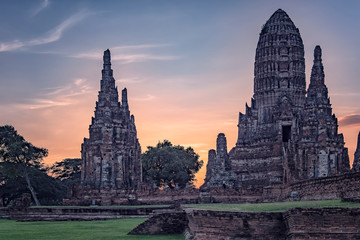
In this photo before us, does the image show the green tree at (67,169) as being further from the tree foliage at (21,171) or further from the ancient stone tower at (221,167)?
the ancient stone tower at (221,167)

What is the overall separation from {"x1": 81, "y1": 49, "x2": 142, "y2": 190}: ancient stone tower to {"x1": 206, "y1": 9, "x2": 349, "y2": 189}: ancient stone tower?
750 cm

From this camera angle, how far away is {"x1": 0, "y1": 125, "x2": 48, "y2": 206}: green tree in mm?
54625

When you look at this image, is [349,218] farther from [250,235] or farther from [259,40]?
[259,40]

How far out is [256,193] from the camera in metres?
45.7

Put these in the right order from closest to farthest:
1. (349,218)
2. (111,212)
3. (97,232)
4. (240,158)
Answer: (349,218)
(97,232)
(111,212)
(240,158)

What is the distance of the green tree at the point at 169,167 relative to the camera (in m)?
71.4

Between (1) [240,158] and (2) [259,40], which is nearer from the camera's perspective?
(1) [240,158]

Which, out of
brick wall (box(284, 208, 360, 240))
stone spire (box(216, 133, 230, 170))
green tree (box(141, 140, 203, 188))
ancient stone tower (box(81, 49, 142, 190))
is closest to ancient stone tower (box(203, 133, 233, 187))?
stone spire (box(216, 133, 230, 170))

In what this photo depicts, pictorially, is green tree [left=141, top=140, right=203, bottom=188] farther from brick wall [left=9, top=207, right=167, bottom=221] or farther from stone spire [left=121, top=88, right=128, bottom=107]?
brick wall [left=9, top=207, right=167, bottom=221]

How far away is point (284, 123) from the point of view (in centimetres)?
5375

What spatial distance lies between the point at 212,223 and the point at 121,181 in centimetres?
3800

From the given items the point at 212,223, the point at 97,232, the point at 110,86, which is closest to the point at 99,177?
the point at 110,86

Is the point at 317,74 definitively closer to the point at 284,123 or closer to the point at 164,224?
the point at 284,123

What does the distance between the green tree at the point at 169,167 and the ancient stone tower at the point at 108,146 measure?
628 inches
